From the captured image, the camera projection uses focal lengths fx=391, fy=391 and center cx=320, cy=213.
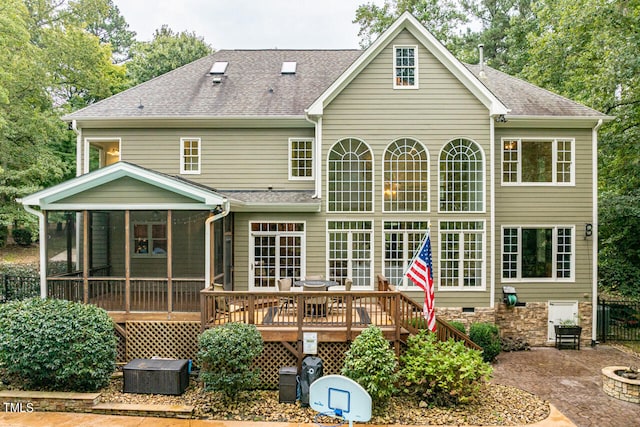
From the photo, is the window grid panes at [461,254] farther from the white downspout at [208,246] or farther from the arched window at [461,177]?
the white downspout at [208,246]

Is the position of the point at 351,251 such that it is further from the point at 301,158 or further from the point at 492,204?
the point at 492,204

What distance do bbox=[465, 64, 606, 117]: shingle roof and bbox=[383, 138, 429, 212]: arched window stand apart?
124 inches

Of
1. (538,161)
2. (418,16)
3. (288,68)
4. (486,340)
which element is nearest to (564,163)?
(538,161)

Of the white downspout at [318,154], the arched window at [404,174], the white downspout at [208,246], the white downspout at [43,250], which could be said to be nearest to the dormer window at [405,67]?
the arched window at [404,174]

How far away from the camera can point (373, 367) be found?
22.1 ft

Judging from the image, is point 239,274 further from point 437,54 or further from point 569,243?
point 569,243

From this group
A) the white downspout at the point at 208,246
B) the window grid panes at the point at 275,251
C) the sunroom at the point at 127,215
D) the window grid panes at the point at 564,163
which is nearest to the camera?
the sunroom at the point at 127,215

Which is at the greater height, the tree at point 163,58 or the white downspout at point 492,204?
the tree at point 163,58

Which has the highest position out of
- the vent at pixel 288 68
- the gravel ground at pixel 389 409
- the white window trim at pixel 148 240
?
the vent at pixel 288 68

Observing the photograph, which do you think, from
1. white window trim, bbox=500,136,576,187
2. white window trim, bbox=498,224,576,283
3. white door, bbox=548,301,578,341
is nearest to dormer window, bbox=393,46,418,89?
white window trim, bbox=500,136,576,187

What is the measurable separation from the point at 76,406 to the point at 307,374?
4064 mm

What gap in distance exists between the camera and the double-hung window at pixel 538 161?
11.7 meters

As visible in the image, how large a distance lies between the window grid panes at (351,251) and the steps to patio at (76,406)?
5367 mm

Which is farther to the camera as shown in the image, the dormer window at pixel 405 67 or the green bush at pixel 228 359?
the dormer window at pixel 405 67
